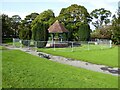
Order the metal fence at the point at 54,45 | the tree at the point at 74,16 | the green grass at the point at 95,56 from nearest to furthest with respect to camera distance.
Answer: the green grass at the point at 95,56 → the metal fence at the point at 54,45 → the tree at the point at 74,16

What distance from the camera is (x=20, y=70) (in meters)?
9.03

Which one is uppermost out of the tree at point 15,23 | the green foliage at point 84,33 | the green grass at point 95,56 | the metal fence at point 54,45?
the tree at point 15,23

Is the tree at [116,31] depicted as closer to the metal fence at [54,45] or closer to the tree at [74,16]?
the metal fence at [54,45]

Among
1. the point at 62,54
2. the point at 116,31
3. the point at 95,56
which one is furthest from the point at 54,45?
the point at 116,31

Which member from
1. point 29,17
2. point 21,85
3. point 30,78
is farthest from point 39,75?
point 29,17

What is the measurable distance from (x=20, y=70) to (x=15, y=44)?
24547mm

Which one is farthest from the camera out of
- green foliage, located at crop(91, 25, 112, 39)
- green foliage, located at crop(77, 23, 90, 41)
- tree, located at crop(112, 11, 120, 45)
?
green foliage, located at crop(91, 25, 112, 39)

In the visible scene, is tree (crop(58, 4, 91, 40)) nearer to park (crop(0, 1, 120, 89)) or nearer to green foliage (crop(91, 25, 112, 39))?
park (crop(0, 1, 120, 89))

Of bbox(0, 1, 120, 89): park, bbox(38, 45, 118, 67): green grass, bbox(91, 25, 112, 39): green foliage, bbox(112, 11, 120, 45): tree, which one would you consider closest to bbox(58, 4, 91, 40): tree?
bbox(0, 1, 120, 89): park

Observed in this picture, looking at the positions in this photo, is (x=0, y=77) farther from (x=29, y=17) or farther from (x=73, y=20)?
(x=29, y=17)

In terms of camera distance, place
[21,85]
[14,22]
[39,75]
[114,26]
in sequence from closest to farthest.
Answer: [21,85], [39,75], [114,26], [14,22]

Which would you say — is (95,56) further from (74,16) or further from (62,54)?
(74,16)

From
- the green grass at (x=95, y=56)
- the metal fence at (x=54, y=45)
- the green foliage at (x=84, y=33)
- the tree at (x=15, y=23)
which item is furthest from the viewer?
the tree at (x=15, y=23)

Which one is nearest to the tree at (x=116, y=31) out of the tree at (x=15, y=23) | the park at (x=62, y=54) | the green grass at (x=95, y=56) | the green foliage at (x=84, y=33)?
the park at (x=62, y=54)
